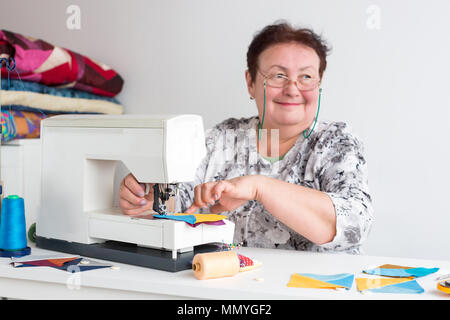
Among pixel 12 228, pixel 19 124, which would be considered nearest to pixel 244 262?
pixel 12 228

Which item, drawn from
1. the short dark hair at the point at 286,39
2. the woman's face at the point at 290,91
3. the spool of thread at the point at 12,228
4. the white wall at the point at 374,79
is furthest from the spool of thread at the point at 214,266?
the white wall at the point at 374,79

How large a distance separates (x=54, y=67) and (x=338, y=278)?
5.04ft

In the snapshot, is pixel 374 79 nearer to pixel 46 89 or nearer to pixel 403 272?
pixel 403 272

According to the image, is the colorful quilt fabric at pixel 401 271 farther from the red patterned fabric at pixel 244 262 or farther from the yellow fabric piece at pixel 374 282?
the red patterned fabric at pixel 244 262

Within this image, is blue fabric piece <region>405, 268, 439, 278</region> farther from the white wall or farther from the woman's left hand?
the white wall

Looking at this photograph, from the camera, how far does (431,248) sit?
2.11 m

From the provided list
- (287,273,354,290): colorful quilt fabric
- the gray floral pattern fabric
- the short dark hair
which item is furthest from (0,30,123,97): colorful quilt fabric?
(287,273,354,290): colorful quilt fabric

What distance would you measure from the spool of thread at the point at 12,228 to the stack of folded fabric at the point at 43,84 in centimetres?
57

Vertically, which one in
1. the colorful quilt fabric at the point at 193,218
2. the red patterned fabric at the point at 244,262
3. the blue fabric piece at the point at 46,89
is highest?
the blue fabric piece at the point at 46,89

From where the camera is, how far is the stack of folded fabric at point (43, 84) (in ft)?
6.04
